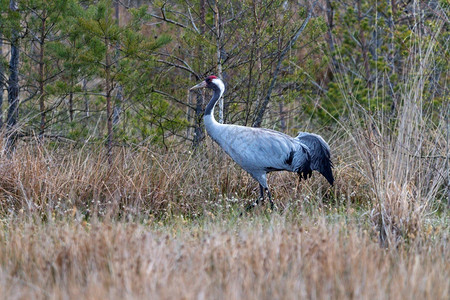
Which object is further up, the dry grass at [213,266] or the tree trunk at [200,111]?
the tree trunk at [200,111]

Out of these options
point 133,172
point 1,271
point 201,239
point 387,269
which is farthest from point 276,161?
point 1,271

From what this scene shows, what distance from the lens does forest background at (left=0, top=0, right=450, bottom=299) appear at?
3.80 metres

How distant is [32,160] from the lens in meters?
6.55

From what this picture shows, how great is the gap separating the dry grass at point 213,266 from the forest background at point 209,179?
0.05ft

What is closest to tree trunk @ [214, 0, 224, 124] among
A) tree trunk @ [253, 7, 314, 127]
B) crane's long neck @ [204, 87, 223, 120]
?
tree trunk @ [253, 7, 314, 127]

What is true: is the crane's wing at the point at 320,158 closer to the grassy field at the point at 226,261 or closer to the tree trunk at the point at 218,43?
the grassy field at the point at 226,261

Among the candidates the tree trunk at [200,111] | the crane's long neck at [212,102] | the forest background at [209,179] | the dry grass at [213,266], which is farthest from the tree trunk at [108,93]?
the dry grass at [213,266]

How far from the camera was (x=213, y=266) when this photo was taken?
3971 mm

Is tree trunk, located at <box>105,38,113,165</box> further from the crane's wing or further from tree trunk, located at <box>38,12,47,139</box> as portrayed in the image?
the crane's wing

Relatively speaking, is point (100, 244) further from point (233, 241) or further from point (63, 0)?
point (63, 0)

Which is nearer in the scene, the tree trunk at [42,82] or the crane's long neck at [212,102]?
the crane's long neck at [212,102]

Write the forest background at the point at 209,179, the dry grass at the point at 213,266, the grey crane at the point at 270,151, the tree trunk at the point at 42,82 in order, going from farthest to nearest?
the tree trunk at the point at 42,82 → the grey crane at the point at 270,151 → the forest background at the point at 209,179 → the dry grass at the point at 213,266

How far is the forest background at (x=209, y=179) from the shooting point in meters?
3.80

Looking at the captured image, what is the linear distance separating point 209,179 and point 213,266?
307 centimetres
